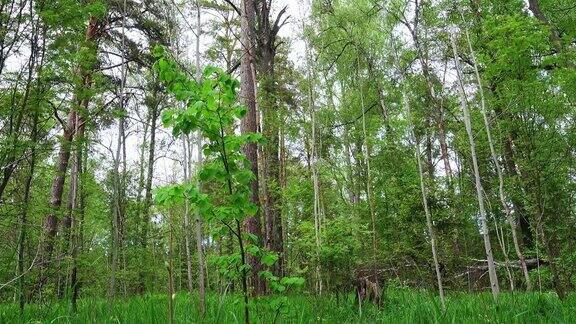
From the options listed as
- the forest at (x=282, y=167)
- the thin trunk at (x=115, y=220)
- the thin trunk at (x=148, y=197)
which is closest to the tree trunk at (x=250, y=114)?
the forest at (x=282, y=167)

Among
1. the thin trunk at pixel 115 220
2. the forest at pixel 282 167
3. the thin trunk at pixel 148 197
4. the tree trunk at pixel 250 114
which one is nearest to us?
the forest at pixel 282 167

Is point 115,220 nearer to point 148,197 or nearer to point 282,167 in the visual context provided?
point 148,197

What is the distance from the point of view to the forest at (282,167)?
3.16 m

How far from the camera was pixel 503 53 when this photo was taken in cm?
603

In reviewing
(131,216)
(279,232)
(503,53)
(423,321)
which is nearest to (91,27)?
(131,216)

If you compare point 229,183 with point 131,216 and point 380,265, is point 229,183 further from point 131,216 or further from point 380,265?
point 131,216

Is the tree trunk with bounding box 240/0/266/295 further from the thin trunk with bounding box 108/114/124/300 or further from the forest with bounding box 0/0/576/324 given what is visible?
the thin trunk with bounding box 108/114/124/300

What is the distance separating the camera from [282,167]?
48.8 feet

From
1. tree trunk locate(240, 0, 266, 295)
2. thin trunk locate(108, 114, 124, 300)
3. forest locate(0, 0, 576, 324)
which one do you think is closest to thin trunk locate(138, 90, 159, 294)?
forest locate(0, 0, 576, 324)

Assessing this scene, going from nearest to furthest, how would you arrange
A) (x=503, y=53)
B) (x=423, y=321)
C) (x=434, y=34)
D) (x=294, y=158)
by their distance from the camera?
(x=423, y=321), (x=503, y=53), (x=434, y=34), (x=294, y=158)

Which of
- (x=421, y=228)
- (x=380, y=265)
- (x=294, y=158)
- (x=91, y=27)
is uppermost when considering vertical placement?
(x=91, y=27)

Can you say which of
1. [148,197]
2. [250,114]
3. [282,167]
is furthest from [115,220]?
[282,167]

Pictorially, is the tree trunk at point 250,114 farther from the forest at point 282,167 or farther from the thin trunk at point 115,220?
the thin trunk at point 115,220

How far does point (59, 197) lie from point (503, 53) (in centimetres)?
982
